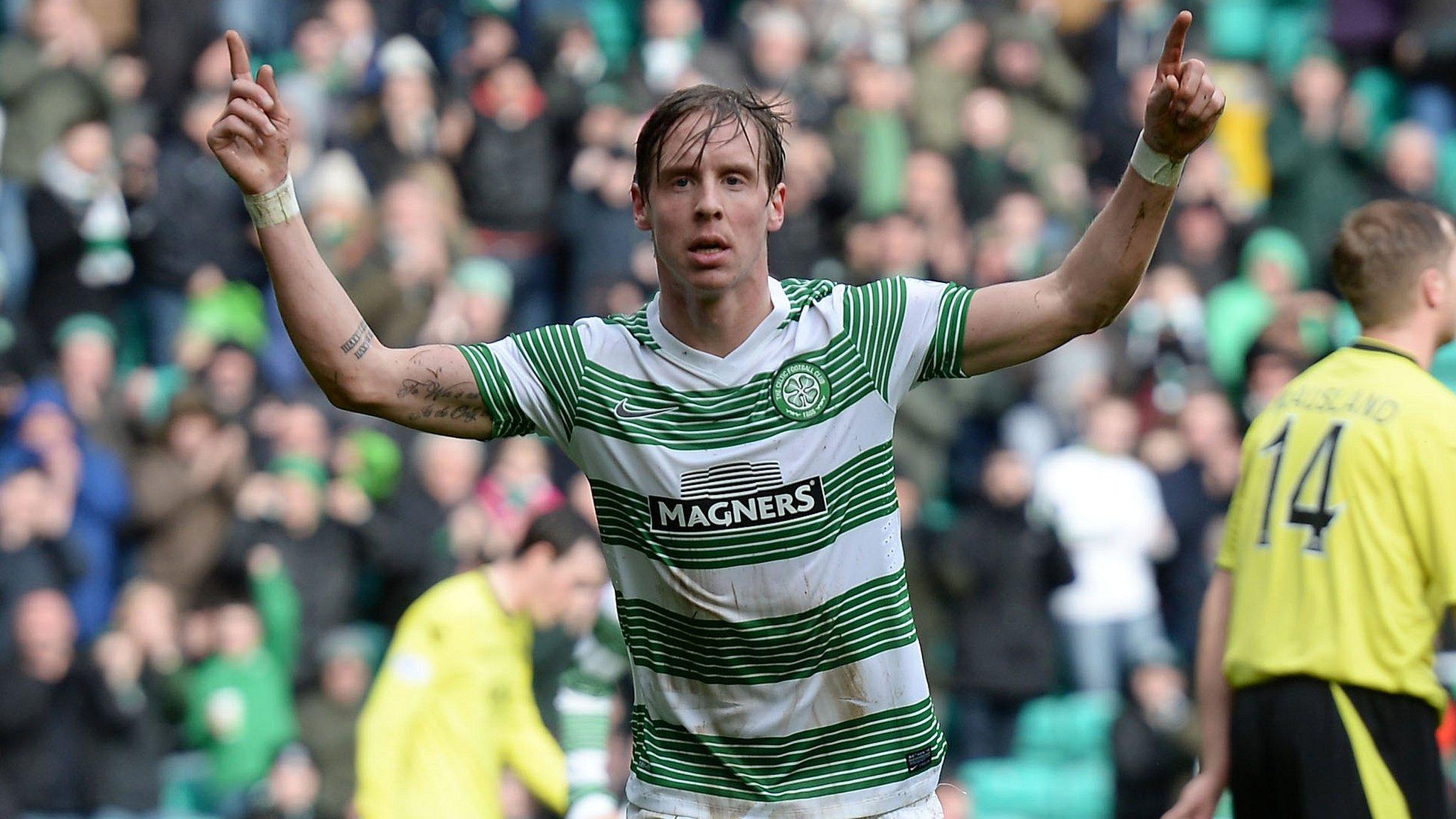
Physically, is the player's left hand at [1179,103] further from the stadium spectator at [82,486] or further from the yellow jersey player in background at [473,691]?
the stadium spectator at [82,486]

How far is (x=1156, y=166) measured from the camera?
451 cm

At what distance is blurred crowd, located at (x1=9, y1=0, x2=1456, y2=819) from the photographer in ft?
35.6

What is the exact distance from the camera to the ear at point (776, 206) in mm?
4855

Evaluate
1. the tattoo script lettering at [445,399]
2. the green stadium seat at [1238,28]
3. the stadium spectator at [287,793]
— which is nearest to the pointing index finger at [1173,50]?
the tattoo script lettering at [445,399]

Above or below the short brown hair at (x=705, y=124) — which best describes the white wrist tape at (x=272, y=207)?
below

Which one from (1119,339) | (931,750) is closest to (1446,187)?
(1119,339)

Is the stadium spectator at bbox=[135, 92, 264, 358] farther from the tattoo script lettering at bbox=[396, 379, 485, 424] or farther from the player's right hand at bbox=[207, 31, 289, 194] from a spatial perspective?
the player's right hand at bbox=[207, 31, 289, 194]

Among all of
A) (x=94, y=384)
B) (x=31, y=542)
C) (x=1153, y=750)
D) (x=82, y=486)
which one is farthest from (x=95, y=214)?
(x=1153, y=750)

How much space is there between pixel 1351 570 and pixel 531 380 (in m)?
2.43

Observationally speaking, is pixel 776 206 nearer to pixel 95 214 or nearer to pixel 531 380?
pixel 531 380

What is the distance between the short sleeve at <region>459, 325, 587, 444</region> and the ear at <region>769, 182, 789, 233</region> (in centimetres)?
52

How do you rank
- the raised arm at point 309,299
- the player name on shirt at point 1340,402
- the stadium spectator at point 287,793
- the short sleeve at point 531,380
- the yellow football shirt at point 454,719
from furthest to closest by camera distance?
the stadium spectator at point 287,793 < the yellow football shirt at point 454,719 < the player name on shirt at point 1340,402 < the short sleeve at point 531,380 < the raised arm at point 309,299

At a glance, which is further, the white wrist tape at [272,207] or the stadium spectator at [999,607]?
the stadium spectator at [999,607]

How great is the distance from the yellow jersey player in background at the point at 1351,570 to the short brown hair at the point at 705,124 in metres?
2.02
